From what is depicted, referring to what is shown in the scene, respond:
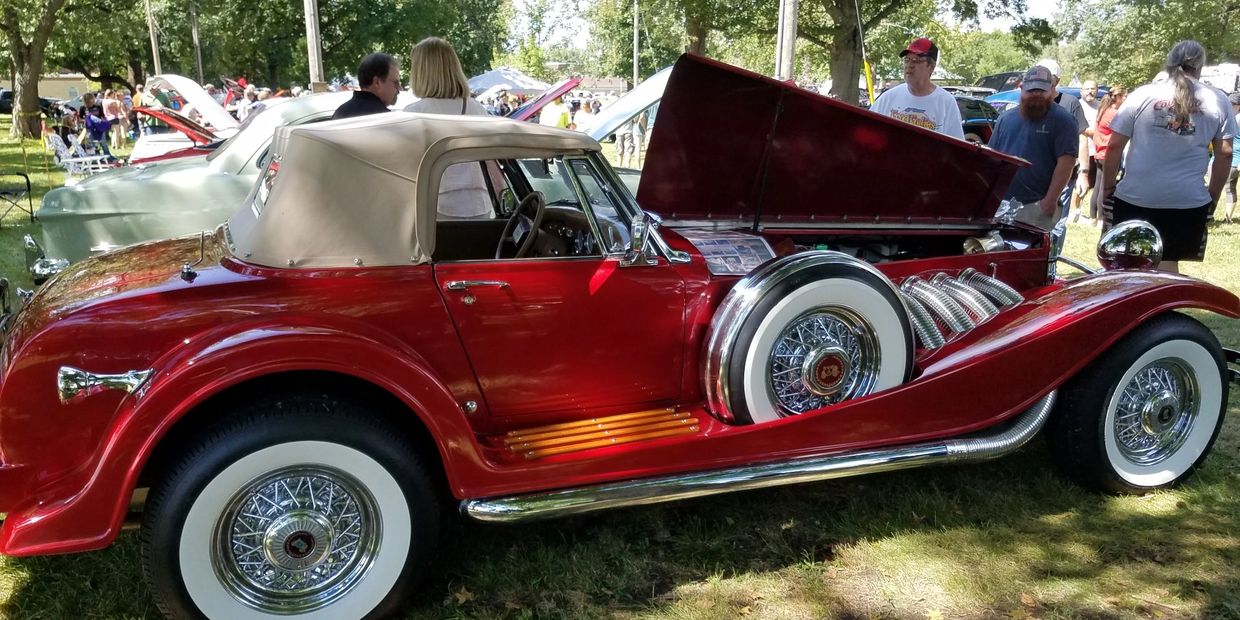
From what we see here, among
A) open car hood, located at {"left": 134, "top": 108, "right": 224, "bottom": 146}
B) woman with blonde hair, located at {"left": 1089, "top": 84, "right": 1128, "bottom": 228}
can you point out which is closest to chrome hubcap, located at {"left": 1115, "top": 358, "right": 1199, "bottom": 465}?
woman with blonde hair, located at {"left": 1089, "top": 84, "right": 1128, "bottom": 228}

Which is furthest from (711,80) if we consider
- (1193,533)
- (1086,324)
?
(1193,533)

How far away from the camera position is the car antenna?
2.68 meters

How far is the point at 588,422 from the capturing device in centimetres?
312

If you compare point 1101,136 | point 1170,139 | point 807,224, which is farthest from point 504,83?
point 807,224

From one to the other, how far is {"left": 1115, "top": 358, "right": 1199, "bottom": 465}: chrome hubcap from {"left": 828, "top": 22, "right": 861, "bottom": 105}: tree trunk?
56.0ft

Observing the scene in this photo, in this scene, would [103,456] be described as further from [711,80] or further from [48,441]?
[711,80]

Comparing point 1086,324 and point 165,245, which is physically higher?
point 165,245

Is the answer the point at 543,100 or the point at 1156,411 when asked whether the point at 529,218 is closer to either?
the point at 1156,411

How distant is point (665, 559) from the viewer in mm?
3178

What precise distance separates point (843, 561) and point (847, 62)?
19.0m

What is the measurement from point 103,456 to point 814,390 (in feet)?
7.79

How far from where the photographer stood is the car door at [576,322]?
2.86 meters

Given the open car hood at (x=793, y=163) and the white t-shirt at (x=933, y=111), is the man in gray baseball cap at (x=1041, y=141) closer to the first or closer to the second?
the white t-shirt at (x=933, y=111)

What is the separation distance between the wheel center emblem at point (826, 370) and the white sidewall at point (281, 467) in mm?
1564
